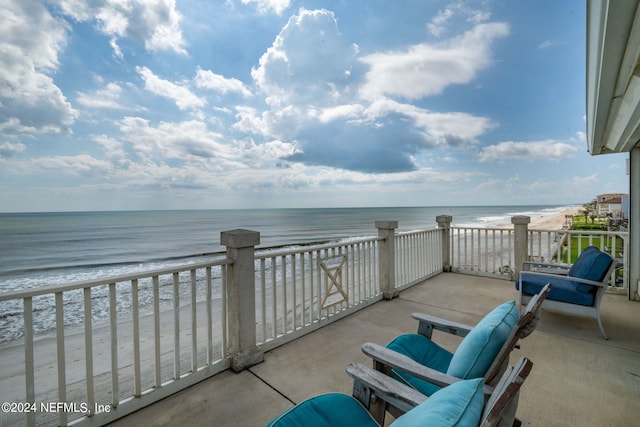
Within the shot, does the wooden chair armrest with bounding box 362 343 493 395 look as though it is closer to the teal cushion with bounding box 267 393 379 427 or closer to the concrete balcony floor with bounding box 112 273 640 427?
the teal cushion with bounding box 267 393 379 427

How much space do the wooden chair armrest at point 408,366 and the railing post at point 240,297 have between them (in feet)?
3.99

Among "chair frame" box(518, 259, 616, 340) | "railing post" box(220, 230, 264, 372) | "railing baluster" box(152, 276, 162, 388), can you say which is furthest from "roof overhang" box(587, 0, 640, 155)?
"railing baluster" box(152, 276, 162, 388)

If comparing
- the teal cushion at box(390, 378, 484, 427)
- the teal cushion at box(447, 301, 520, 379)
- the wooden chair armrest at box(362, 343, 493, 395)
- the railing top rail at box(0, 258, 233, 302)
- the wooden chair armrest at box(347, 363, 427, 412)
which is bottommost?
the wooden chair armrest at box(347, 363, 427, 412)

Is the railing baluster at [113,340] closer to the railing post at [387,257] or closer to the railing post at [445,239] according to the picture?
the railing post at [387,257]

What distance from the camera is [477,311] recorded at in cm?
353

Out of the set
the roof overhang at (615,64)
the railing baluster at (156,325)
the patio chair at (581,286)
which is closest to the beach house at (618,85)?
the roof overhang at (615,64)

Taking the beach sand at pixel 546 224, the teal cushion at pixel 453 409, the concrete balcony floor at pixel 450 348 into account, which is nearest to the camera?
the teal cushion at pixel 453 409

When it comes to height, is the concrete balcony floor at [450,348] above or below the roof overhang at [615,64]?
below

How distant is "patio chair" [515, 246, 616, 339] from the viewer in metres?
2.84

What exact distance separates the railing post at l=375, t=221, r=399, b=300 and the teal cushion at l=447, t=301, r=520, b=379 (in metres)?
2.71

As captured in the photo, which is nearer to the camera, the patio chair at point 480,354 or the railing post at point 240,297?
the patio chair at point 480,354

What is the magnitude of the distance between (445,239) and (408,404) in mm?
4897

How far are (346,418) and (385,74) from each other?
8.11 metres

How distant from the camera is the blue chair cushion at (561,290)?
9.58 ft
